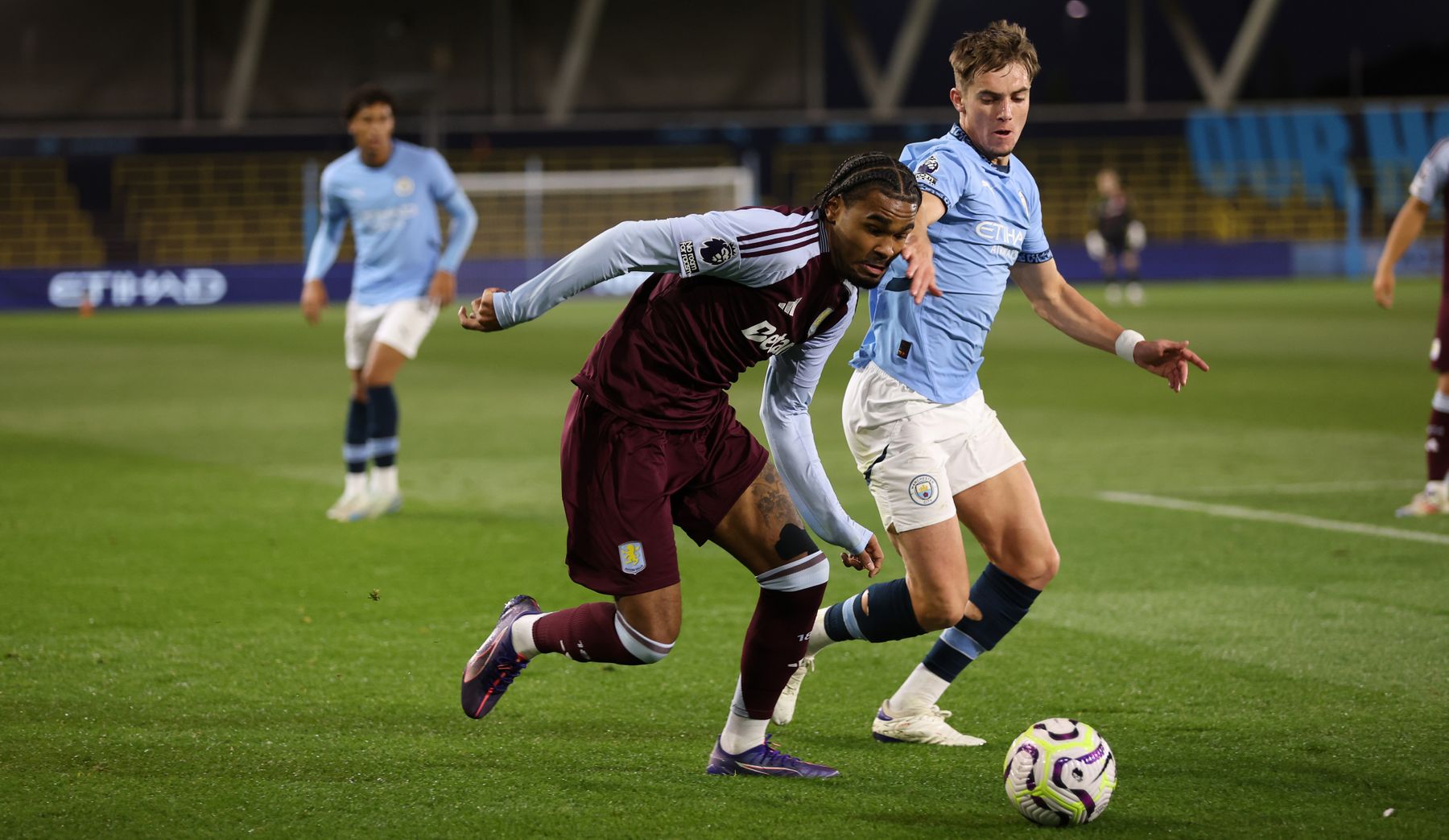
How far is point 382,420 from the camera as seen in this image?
9.31 m

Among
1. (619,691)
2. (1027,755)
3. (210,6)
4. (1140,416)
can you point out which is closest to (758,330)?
(1027,755)

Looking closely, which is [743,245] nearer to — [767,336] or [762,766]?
[767,336]

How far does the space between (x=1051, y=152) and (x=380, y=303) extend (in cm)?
3162

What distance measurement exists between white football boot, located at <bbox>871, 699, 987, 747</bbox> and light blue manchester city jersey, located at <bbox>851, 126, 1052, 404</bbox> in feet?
3.09

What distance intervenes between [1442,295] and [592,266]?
621 centimetres

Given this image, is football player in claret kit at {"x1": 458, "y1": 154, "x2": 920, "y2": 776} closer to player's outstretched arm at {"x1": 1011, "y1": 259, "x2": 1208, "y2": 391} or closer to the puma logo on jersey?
the puma logo on jersey

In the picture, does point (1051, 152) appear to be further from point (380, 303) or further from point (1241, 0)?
point (380, 303)

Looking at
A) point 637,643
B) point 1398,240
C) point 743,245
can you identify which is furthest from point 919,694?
point 1398,240

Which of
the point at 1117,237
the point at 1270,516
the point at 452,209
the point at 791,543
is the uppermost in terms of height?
the point at 1117,237

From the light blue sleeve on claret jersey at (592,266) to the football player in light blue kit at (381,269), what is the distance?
5.32 metres

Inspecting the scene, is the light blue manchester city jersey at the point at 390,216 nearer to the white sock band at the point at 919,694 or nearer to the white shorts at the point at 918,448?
the white shorts at the point at 918,448

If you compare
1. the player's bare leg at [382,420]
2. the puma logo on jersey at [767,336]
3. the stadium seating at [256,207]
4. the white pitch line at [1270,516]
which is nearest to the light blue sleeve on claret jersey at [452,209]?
the player's bare leg at [382,420]

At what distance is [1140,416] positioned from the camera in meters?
13.6

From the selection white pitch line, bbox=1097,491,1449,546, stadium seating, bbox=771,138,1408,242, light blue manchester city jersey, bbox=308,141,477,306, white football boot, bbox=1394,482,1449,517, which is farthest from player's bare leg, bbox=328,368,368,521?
stadium seating, bbox=771,138,1408,242
